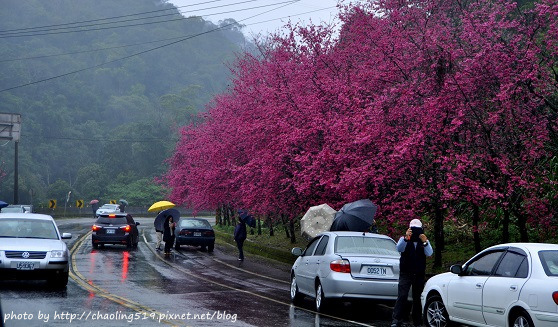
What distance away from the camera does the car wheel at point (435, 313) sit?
40.3 feet

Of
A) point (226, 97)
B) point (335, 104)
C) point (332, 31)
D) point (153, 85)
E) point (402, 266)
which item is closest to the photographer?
point (402, 266)

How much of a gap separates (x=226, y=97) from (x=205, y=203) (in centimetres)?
652

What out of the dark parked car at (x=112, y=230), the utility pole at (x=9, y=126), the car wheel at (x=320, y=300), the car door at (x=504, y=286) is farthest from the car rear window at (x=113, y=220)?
the utility pole at (x=9, y=126)

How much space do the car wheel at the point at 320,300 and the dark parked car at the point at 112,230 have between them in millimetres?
19037

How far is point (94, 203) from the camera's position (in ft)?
255

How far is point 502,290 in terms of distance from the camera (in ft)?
34.8

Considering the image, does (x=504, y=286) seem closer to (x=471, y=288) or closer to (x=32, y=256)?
(x=471, y=288)

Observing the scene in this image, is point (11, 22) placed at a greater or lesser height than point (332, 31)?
greater

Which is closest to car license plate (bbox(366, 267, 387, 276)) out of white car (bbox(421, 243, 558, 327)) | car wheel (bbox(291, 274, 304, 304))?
white car (bbox(421, 243, 558, 327))

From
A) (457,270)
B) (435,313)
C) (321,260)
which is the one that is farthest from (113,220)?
(457,270)

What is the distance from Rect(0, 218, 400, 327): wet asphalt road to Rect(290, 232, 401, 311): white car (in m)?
0.44

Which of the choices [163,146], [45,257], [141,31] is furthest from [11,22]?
[45,257]

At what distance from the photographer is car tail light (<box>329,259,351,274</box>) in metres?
14.2

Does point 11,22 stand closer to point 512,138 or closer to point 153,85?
point 153,85
